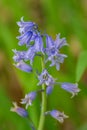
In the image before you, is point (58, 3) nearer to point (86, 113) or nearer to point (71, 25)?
point (71, 25)

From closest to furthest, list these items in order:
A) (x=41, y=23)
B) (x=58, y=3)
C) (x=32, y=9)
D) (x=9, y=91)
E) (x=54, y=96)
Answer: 1. (x=54, y=96)
2. (x=58, y=3)
3. (x=9, y=91)
4. (x=41, y=23)
5. (x=32, y=9)

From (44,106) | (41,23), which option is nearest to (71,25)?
(41,23)

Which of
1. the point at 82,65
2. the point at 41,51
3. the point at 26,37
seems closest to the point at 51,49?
the point at 41,51

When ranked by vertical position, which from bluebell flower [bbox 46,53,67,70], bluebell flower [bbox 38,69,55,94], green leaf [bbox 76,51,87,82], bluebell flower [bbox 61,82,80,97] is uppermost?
green leaf [bbox 76,51,87,82]

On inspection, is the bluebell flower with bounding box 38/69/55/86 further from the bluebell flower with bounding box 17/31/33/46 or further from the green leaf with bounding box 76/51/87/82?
the green leaf with bounding box 76/51/87/82

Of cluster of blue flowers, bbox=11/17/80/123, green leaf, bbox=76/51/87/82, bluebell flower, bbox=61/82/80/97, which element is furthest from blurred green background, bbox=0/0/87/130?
cluster of blue flowers, bbox=11/17/80/123

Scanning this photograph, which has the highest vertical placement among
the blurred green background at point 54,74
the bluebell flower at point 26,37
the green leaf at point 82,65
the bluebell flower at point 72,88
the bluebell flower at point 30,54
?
the blurred green background at point 54,74

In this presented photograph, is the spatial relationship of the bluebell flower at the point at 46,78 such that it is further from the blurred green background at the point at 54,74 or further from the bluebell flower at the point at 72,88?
the blurred green background at the point at 54,74

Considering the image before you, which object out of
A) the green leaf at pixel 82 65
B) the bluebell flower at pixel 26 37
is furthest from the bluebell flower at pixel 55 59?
the green leaf at pixel 82 65

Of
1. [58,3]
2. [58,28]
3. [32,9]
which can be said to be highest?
[32,9]

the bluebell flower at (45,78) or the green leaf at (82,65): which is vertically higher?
the green leaf at (82,65)

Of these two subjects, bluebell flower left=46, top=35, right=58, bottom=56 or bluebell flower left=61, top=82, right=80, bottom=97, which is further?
bluebell flower left=61, top=82, right=80, bottom=97
